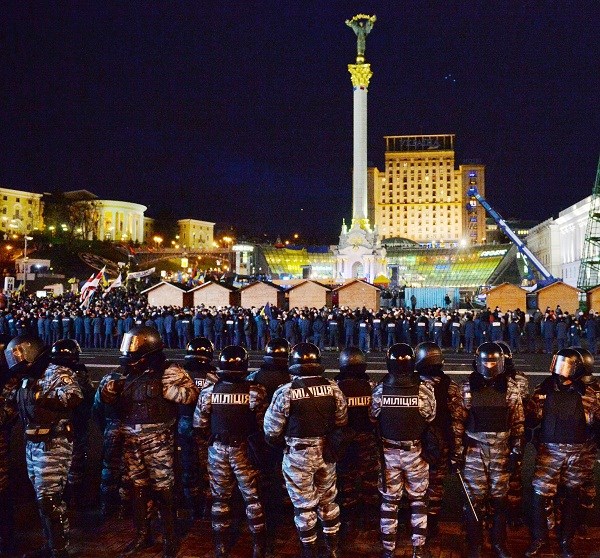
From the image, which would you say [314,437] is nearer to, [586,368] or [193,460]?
[193,460]

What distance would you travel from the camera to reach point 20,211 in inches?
3937

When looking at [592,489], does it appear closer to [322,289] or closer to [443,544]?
[443,544]

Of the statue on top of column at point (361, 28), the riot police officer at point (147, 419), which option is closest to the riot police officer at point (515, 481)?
the riot police officer at point (147, 419)

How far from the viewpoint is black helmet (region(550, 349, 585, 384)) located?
532 cm

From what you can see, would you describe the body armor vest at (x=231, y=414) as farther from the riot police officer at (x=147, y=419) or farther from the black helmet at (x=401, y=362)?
the black helmet at (x=401, y=362)

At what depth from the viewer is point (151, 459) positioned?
17.8ft

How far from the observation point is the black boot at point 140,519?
550 centimetres

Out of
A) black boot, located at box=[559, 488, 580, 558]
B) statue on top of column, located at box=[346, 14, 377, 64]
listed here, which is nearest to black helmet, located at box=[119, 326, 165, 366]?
black boot, located at box=[559, 488, 580, 558]

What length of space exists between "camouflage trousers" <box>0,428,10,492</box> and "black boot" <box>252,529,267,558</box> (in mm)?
2542

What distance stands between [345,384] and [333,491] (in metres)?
1.23

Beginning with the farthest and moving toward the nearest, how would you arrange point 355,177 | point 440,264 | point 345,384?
point 440,264 < point 355,177 < point 345,384

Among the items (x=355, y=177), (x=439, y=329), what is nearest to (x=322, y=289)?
(x=439, y=329)

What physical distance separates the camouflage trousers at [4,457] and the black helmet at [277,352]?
2799 millimetres

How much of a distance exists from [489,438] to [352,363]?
1.60 metres
